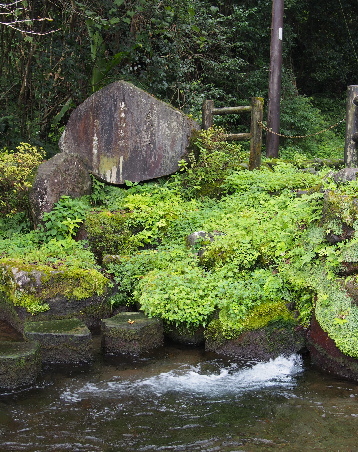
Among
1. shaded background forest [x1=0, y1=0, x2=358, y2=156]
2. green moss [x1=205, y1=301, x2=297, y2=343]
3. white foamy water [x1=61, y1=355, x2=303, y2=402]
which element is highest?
shaded background forest [x1=0, y1=0, x2=358, y2=156]

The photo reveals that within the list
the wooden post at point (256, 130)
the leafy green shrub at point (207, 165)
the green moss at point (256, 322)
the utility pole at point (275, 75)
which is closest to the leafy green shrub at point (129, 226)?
the leafy green shrub at point (207, 165)

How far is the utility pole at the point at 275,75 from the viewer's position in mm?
13453

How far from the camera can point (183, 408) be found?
5.46m

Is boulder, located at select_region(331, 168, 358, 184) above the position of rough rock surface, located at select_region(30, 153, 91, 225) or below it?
above

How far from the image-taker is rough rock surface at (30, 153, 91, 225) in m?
9.40

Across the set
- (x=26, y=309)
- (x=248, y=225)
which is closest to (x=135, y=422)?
(x=26, y=309)

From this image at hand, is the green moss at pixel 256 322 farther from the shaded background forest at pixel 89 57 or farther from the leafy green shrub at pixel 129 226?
the shaded background forest at pixel 89 57

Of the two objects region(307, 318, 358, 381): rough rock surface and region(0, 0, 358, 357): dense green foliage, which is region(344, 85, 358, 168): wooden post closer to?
region(0, 0, 358, 357): dense green foliage

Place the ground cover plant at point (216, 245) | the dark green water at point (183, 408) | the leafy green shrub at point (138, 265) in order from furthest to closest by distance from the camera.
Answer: the leafy green shrub at point (138, 265) → the ground cover plant at point (216, 245) → the dark green water at point (183, 408)

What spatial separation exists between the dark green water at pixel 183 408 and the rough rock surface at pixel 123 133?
15.8 ft

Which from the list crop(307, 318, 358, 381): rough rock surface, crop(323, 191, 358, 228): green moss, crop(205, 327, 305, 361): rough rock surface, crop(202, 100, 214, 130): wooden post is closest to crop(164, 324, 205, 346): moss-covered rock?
crop(205, 327, 305, 361): rough rock surface

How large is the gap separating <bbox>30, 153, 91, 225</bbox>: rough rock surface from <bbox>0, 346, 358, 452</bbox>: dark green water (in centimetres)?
370

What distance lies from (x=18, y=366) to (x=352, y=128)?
6.57 metres

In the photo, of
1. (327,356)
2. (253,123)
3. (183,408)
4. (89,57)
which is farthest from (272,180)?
(183,408)
